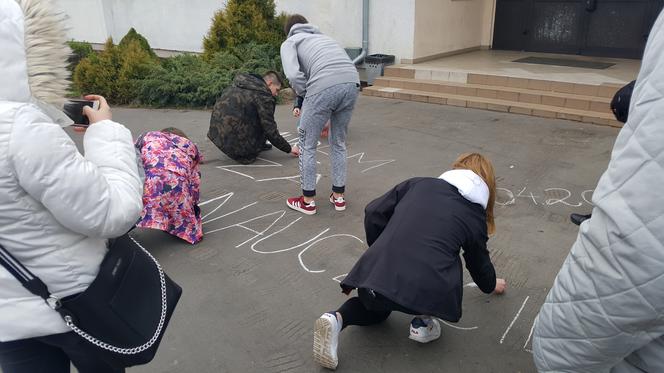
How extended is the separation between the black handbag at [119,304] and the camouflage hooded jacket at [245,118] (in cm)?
357

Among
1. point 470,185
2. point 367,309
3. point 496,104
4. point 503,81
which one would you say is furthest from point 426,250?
point 503,81

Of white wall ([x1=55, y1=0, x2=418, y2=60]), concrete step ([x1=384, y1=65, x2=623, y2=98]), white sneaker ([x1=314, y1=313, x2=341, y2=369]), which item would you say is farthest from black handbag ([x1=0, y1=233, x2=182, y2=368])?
concrete step ([x1=384, y1=65, x2=623, y2=98])

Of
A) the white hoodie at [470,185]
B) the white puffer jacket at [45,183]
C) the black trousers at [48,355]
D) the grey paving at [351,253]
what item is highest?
the white puffer jacket at [45,183]

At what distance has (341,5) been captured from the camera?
396 inches

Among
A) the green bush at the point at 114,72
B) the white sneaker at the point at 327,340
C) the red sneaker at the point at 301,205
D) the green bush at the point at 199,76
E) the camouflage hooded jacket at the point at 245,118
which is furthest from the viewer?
the green bush at the point at 114,72

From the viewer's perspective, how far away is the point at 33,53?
135 cm

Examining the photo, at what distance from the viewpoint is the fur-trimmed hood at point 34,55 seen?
1.25 m

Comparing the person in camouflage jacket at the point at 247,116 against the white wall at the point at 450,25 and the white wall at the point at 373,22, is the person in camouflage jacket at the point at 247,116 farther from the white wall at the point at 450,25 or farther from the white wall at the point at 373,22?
the white wall at the point at 450,25

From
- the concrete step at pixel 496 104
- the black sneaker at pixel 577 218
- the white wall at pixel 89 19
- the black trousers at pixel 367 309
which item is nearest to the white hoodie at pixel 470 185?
the black trousers at pixel 367 309

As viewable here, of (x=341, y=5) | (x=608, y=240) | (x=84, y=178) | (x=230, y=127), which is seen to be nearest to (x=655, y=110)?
(x=608, y=240)

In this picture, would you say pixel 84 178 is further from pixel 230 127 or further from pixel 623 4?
pixel 623 4

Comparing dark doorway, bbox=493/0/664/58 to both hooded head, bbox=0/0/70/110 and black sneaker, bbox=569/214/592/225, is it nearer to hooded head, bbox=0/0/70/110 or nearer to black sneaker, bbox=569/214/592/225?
black sneaker, bbox=569/214/592/225

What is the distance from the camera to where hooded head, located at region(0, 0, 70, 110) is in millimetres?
1254

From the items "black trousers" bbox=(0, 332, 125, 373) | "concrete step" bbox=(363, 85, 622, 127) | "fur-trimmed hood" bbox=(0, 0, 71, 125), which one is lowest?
"concrete step" bbox=(363, 85, 622, 127)
